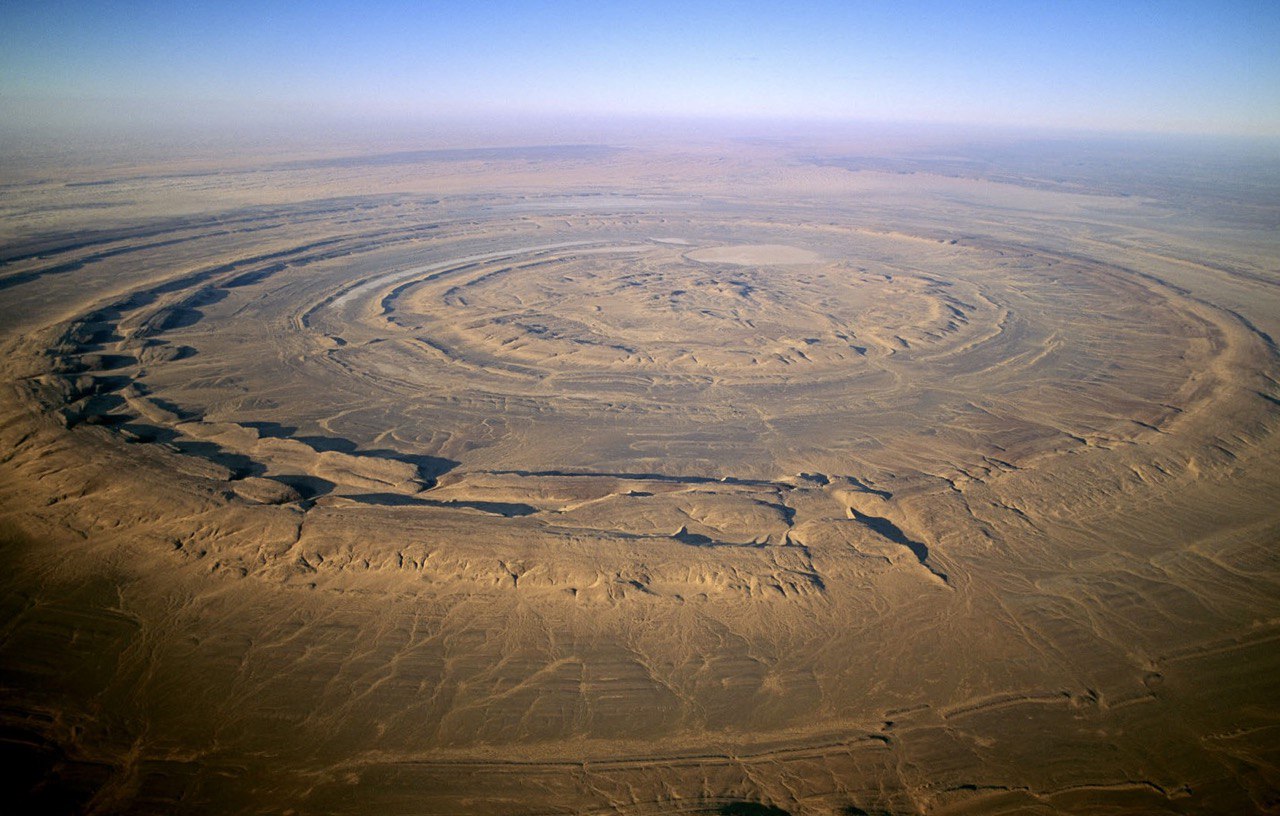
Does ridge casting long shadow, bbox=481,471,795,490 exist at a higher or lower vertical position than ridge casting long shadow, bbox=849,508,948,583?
higher

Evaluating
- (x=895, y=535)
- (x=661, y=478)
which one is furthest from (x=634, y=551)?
(x=895, y=535)

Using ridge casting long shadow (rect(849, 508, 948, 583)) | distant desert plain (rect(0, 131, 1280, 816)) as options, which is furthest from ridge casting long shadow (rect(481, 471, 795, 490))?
ridge casting long shadow (rect(849, 508, 948, 583))

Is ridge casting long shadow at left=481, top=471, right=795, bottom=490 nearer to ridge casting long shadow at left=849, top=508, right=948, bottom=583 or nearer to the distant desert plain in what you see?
the distant desert plain

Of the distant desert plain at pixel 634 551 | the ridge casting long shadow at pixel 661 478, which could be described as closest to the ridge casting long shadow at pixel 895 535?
the distant desert plain at pixel 634 551

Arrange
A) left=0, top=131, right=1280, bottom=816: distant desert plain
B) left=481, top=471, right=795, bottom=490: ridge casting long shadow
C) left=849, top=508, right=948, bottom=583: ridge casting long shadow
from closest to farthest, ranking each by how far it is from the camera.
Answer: left=0, top=131, right=1280, bottom=816: distant desert plain
left=849, top=508, right=948, bottom=583: ridge casting long shadow
left=481, top=471, right=795, bottom=490: ridge casting long shadow

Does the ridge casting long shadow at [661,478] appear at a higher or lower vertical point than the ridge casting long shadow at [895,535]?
higher

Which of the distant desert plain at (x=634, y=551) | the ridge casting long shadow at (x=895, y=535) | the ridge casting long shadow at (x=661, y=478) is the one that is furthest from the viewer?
the ridge casting long shadow at (x=661, y=478)

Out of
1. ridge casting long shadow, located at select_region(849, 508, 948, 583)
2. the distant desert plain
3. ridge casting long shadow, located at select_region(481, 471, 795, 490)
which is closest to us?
the distant desert plain

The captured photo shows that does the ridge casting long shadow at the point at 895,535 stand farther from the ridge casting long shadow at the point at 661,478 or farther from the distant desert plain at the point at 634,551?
the ridge casting long shadow at the point at 661,478

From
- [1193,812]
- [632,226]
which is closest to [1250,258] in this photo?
[632,226]
